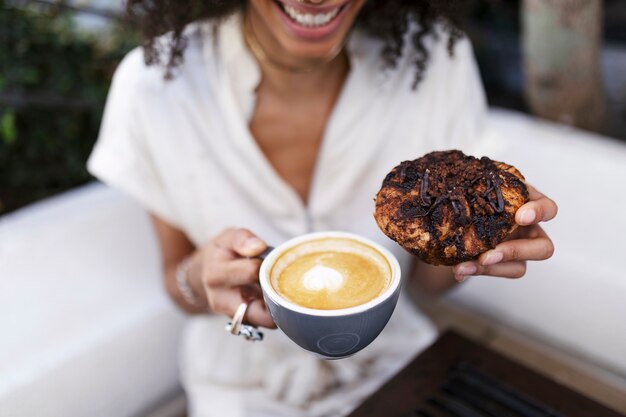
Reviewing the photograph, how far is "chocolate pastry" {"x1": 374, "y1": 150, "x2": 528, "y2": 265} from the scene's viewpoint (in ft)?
3.19

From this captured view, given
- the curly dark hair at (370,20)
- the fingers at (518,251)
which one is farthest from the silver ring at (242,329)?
the curly dark hair at (370,20)

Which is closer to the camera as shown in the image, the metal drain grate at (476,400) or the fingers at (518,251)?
the fingers at (518,251)

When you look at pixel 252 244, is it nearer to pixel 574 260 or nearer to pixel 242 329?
pixel 242 329

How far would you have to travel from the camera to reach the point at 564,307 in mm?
1976

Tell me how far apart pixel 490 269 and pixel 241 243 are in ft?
1.51

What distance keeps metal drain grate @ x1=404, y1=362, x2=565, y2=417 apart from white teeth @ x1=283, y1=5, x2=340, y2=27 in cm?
87

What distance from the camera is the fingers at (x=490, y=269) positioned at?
39.0 inches

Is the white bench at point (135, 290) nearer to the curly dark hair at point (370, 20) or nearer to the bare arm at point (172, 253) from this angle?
the bare arm at point (172, 253)

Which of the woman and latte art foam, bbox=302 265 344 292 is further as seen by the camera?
the woman

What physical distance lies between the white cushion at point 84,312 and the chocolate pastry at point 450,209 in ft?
3.75

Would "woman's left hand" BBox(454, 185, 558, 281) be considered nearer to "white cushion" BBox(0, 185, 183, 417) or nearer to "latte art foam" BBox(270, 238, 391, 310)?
"latte art foam" BBox(270, 238, 391, 310)

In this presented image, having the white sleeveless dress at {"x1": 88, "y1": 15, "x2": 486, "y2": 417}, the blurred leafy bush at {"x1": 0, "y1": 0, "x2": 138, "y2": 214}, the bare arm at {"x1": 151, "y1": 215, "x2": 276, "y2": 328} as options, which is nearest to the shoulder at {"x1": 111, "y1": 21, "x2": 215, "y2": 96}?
the white sleeveless dress at {"x1": 88, "y1": 15, "x2": 486, "y2": 417}

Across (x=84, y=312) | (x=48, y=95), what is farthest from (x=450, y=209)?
(x=48, y=95)

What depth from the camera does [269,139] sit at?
171cm
